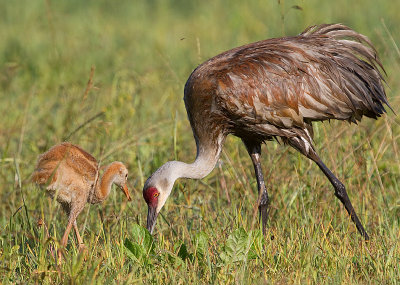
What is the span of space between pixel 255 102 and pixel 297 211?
38.0 inches

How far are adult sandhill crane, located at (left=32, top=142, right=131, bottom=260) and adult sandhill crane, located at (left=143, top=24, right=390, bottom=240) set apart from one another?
1.13ft

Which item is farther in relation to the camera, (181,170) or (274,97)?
(181,170)

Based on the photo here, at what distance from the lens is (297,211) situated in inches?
221

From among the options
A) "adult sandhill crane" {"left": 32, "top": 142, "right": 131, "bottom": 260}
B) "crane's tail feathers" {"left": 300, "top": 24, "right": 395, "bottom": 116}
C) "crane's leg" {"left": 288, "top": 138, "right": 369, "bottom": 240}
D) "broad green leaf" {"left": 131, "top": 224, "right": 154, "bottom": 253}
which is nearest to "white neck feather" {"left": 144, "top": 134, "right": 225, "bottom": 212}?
"adult sandhill crane" {"left": 32, "top": 142, "right": 131, "bottom": 260}

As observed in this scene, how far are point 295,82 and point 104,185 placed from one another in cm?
169

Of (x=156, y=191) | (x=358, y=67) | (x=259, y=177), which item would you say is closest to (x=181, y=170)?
(x=156, y=191)

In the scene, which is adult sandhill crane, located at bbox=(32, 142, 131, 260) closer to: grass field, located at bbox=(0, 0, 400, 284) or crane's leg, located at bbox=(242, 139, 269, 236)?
grass field, located at bbox=(0, 0, 400, 284)

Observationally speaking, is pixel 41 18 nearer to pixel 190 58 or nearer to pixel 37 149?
pixel 190 58

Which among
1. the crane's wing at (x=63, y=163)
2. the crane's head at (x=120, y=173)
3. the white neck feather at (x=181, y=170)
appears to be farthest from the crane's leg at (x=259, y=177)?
the crane's wing at (x=63, y=163)

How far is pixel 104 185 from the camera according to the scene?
17.5ft

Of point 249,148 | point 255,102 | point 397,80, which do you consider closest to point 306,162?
point 249,148

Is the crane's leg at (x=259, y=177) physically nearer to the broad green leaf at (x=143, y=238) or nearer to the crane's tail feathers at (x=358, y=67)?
the crane's tail feathers at (x=358, y=67)

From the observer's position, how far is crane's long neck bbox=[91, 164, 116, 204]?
5320mm

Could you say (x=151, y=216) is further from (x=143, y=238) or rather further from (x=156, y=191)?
(x=143, y=238)
